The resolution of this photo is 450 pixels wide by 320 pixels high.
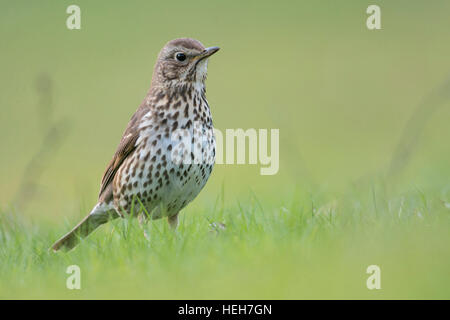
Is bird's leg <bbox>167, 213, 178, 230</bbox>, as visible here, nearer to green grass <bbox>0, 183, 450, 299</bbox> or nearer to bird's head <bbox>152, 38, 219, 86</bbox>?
green grass <bbox>0, 183, 450, 299</bbox>

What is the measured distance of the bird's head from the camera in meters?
6.47

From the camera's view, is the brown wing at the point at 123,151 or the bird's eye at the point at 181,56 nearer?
the brown wing at the point at 123,151

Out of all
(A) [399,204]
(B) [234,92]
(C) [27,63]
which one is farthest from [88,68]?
(A) [399,204]

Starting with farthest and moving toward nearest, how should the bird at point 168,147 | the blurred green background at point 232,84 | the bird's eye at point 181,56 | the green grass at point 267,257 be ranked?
the blurred green background at point 232,84 → the bird's eye at point 181,56 → the bird at point 168,147 → the green grass at point 267,257

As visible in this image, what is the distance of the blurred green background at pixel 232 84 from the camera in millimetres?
14141

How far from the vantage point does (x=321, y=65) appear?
19.7 metres

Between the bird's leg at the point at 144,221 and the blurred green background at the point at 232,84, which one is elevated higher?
the blurred green background at the point at 232,84

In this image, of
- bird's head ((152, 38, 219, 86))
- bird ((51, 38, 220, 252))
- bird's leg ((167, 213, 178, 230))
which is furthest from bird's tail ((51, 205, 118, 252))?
bird's head ((152, 38, 219, 86))

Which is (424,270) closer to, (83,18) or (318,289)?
(318,289)

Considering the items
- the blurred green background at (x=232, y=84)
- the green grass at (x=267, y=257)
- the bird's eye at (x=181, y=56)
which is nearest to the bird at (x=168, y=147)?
the bird's eye at (x=181, y=56)

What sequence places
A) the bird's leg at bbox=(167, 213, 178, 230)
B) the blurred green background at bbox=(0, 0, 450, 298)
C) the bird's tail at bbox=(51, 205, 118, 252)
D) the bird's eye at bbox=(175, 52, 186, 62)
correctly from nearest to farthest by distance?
the bird's tail at bbox=(51, 205, 118, 252)
the bird's eye at bbox=(175, 52, 186, 62)
the bird's leg at bbox=(167, 213, 178, 230)
the blurred green background at bbox=(0, 0, 450, 298)

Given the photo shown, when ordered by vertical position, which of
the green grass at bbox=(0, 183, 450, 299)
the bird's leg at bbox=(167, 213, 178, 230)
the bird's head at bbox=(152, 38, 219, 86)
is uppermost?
the bird's head at bbox=(152, 38, 219, 86)

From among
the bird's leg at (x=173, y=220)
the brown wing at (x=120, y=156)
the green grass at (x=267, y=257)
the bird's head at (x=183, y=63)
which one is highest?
the bird's head at (x=183, y=63)

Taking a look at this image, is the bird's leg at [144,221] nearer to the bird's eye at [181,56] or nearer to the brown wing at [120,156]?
the brown wing at [120,156]
